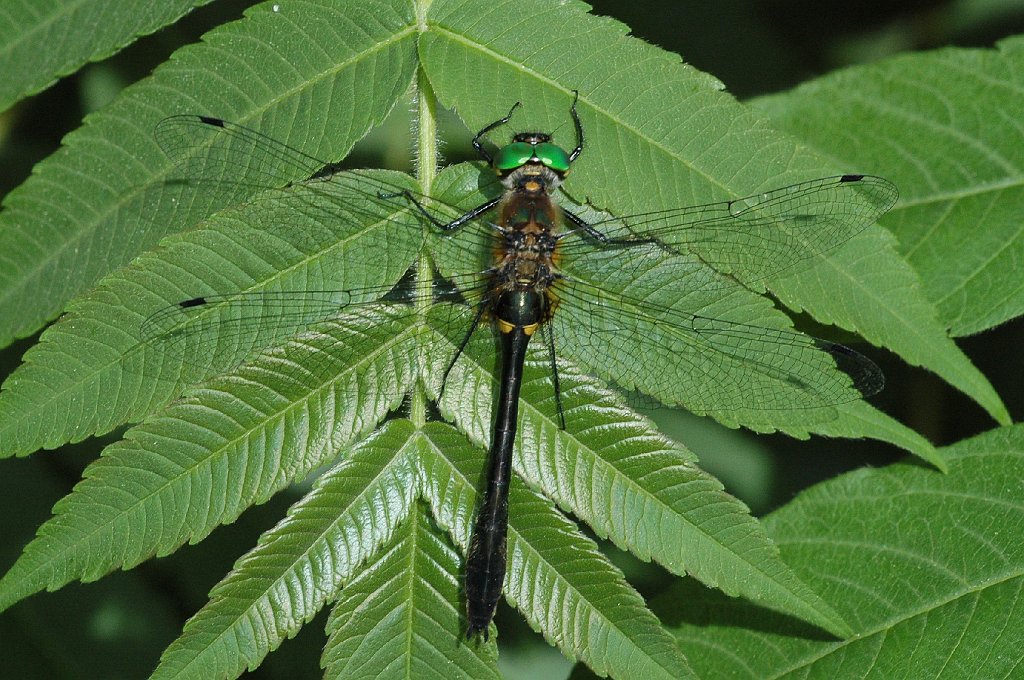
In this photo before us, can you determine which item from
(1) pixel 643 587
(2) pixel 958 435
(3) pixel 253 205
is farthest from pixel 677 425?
(3) pixel 253 205

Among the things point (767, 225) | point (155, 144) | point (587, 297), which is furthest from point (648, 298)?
point (155, 144)

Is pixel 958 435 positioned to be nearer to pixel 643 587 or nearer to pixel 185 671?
pixel 643 587

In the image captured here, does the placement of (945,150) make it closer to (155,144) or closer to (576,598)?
(576,598)

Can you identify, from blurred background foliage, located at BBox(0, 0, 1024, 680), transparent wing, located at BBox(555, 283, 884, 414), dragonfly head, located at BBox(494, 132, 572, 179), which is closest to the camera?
transparent wing, located at BBox(555, 283, 884, 414)

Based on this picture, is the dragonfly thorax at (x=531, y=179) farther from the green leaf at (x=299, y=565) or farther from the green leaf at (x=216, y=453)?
the green leaf at (x=299, y=565)

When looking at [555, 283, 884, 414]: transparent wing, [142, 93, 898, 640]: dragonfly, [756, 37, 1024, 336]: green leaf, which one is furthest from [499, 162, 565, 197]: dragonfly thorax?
[756, 37, 1024, 336]: green leaf

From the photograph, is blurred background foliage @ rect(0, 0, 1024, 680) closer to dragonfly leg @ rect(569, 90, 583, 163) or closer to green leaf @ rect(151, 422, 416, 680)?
dragonfly leg @ rect(569, 90, 583, 163)
